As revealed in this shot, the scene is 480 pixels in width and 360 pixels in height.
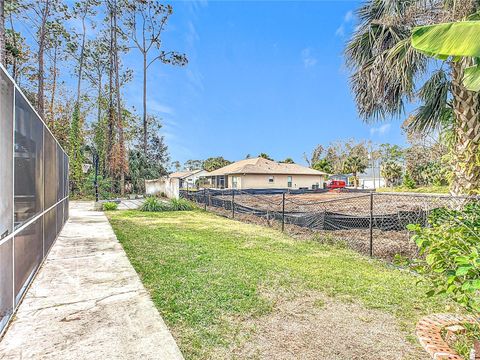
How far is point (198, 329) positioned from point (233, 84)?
36325mm

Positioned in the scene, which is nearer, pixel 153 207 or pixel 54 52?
pixel 153 207

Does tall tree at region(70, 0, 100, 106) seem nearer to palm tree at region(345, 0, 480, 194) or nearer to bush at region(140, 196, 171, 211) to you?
bush at region(140, 196, 171, 211)

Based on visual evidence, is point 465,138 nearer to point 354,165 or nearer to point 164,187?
point 164,187

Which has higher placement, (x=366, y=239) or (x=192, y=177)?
(x=192, y=177)

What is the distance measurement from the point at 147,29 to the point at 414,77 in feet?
74.8

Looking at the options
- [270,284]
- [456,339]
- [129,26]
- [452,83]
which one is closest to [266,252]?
[270,284]

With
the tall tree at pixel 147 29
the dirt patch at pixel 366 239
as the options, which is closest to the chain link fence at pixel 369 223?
the dirt patch at pixel 366 239

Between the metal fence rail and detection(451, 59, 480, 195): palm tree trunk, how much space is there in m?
6.64

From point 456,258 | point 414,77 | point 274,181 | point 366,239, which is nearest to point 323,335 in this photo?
point 456,258

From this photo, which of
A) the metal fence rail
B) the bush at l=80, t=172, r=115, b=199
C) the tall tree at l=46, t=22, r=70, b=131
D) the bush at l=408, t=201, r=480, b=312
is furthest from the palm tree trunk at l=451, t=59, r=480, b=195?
the tall tree at l=46, t=22, r=70, b=131

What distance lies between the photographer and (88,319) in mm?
2650

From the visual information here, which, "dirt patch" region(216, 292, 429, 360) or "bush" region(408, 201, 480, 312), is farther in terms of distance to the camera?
"dirt patch" region(216, 292, 429, 360)

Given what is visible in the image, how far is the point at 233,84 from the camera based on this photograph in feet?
119

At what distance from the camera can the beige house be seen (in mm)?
28609
